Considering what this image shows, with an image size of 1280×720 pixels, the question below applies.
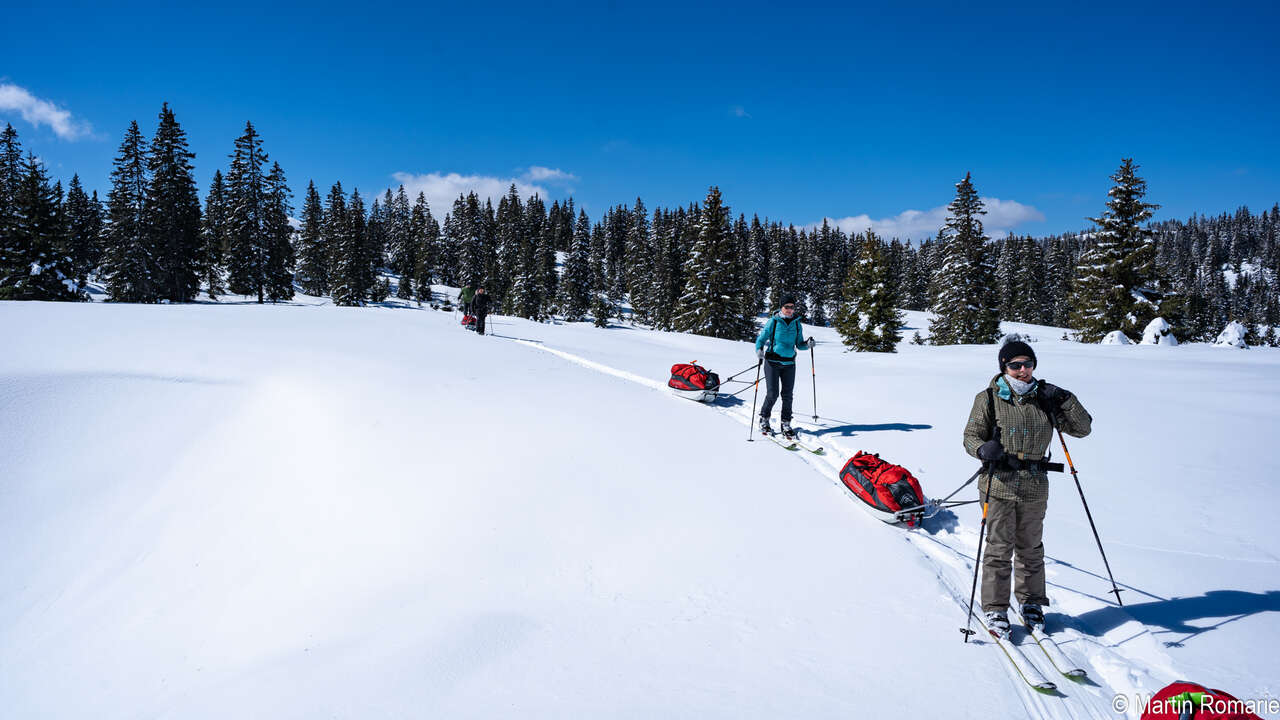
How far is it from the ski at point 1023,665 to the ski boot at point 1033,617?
245 millimetres

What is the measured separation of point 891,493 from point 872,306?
32765 mm

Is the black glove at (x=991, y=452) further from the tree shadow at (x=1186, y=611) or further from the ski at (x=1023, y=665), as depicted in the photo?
the tree shadow at (x=1186, y=611)

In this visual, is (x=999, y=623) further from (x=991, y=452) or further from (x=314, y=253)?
(x=314, y=253)

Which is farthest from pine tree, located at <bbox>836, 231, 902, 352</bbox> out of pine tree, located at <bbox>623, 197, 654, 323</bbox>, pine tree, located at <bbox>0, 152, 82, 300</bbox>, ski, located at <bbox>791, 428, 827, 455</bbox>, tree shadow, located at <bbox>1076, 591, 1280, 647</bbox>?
pine tree, located at <bbox>0, 152, 82, 300</bbox>

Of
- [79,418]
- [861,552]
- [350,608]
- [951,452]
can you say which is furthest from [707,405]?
[79,418]

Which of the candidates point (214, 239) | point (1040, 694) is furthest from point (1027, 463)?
point (214, 239)

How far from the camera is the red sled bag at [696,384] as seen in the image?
1224 centimetres

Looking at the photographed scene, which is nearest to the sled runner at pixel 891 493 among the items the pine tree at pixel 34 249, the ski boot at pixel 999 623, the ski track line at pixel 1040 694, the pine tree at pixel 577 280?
the ski track line at pixel 1040 694

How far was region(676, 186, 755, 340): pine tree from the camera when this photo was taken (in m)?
39.4

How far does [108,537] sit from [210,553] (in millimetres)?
1465

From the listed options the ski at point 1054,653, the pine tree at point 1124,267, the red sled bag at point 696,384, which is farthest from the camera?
the pine tree at point 1124,267

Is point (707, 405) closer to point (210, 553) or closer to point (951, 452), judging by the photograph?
point (951, 452)

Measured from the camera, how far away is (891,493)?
6.25 metres

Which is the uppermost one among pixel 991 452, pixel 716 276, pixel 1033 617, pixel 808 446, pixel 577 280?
pixel 577 280
